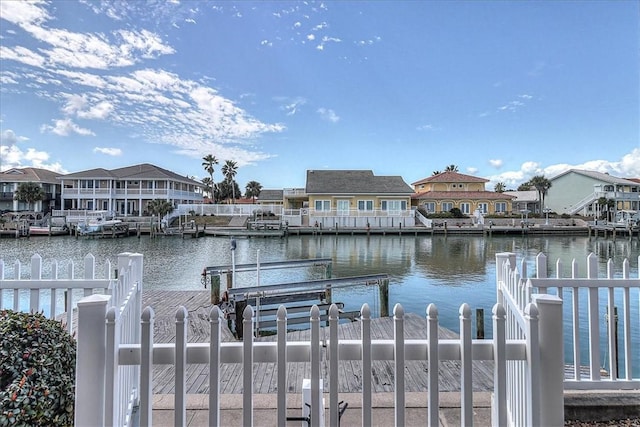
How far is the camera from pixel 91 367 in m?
1.46

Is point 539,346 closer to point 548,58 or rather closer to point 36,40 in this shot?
point 36,40

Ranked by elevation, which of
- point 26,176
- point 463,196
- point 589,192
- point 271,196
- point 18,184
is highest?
point 26,176

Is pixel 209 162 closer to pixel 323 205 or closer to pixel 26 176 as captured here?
pixel 26 176

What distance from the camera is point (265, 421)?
2.34 metres

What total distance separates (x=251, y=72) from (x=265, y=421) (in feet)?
89.1

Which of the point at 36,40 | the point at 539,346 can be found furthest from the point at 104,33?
the point at 539,346

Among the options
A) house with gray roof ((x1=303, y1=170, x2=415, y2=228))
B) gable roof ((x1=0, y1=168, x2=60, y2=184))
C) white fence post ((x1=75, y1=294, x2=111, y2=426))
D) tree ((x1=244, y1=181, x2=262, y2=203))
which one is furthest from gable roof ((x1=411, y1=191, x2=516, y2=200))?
gable roof ((x1=0, y1=168, x2=60, y2=184))

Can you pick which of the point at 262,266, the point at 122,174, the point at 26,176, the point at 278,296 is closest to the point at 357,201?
the point at 122,174

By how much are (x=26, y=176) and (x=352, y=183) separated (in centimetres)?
3714

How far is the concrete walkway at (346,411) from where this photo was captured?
233 centimetres

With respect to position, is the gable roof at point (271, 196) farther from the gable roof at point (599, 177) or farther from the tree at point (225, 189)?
the gable roof at point (599, 177)

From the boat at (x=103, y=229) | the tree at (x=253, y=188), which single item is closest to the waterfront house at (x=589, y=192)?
the tree at (x=253, y=188)

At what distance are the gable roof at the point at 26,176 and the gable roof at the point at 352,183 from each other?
29.4 m

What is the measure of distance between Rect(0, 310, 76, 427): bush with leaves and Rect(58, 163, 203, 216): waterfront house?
3864 centimetres
